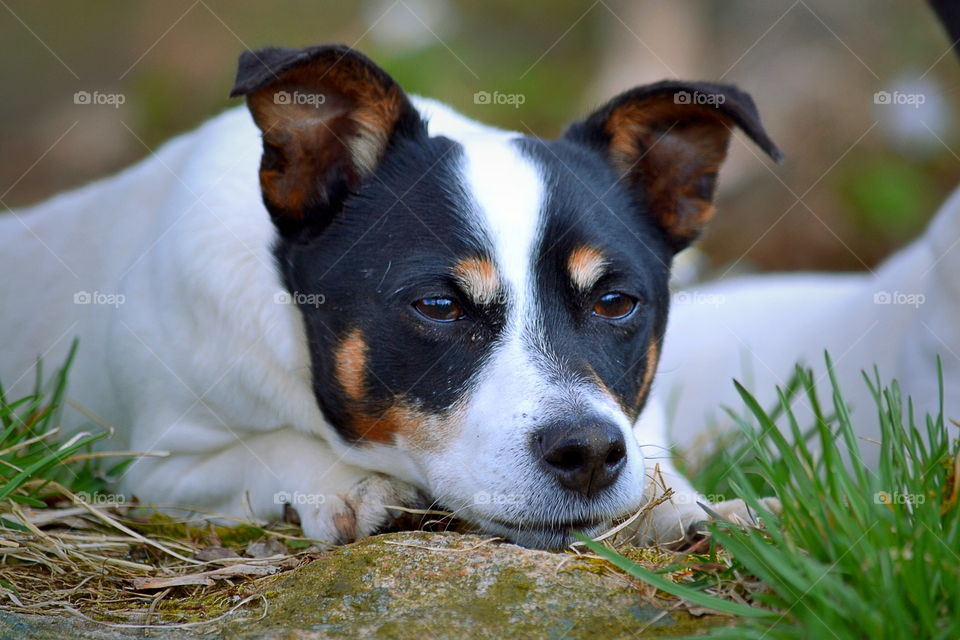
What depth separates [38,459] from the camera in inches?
122

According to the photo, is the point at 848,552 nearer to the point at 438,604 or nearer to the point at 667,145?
the point at 438,604

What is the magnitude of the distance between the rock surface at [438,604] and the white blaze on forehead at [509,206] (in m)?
0.80

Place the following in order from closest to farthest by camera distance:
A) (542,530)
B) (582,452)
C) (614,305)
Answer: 1. (582,452)
2. (542,530)
3. (614,305)

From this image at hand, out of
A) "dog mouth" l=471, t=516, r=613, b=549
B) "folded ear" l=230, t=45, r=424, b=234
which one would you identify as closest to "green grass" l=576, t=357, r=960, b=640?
"dog mouth" l=471, t=516, r=613, b=549

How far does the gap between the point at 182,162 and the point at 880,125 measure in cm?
803

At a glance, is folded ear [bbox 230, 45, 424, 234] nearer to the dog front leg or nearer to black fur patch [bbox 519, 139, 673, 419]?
black fur patch [bbox 519, 139, 673, 419]

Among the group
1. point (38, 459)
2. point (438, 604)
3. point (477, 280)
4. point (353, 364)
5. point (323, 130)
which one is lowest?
point (438, 604)

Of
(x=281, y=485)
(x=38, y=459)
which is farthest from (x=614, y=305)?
(x=38, y=459)

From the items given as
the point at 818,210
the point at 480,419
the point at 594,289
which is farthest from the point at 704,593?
the point at 818,210

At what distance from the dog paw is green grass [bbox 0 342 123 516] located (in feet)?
2.28

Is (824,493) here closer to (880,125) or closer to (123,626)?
(123,626)

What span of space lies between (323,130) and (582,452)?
4.49 feet

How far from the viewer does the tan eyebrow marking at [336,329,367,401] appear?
10.5 ft

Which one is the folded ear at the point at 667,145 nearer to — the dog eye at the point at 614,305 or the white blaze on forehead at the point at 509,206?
the white blaze on forehead at the point at 509,206
